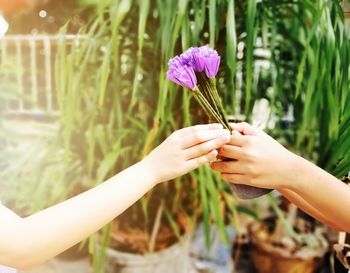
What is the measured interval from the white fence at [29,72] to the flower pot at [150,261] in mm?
485

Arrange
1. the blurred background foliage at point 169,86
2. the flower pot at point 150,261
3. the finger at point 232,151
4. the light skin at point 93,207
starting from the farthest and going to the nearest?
the flower pot at point 150,261
the blurred background foliage at point 169,86
the finger at point 232,151
the light skin at point 93,207

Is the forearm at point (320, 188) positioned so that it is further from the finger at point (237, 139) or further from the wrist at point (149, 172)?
the wrist at point (149, 172)

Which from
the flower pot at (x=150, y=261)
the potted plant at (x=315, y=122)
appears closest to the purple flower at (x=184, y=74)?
the potted plant at (x=315, y=122)

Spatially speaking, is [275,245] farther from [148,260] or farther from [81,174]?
[81,174]

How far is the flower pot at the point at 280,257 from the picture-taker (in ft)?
4.36

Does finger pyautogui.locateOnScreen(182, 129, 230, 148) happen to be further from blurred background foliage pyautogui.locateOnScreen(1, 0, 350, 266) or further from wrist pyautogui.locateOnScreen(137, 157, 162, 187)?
blurred background foliage pyautogui.locateOnScreen(1, 0, 350, 266)

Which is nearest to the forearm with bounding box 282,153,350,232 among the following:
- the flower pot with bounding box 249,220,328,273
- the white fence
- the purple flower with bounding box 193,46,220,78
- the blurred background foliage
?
the purple flower with bounding box 193,46,220,78

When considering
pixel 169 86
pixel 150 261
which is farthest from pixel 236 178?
pixel 150 261

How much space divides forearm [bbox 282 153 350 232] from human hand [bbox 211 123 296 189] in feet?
0.06

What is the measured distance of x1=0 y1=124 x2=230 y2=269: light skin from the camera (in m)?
0.69

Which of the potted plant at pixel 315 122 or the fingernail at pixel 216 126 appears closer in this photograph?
the fingernail at pixel 216 126

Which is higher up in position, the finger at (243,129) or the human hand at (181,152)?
the finger at (243,129)

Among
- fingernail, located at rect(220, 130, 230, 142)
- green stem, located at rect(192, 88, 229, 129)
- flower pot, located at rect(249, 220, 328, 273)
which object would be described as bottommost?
flower pot, located at rect(249, 220, 328, 273)

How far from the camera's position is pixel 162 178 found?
0.76m
